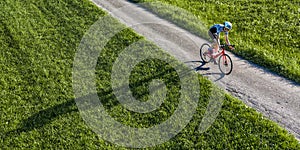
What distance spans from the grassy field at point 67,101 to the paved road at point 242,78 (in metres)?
0.58

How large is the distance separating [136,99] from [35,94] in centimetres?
408

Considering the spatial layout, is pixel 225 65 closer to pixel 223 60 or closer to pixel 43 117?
pixel 223 60

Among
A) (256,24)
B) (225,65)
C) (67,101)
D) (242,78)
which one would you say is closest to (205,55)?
(225,65)

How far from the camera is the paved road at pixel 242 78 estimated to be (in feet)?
41.1

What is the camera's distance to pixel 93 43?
16828mm

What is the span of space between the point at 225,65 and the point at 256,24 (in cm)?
465

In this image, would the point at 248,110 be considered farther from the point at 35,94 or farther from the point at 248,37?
the point at 35,94

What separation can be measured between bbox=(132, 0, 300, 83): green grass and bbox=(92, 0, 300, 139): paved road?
19.5 inches

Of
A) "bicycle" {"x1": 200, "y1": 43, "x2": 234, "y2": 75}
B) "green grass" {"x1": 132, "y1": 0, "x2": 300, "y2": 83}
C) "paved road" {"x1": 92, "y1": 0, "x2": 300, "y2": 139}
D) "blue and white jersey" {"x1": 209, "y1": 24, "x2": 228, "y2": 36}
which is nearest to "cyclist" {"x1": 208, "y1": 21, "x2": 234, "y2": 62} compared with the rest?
"blue and white jersey" {"x1": 209, "y1": 24, "x2": 228, "y2": 36}

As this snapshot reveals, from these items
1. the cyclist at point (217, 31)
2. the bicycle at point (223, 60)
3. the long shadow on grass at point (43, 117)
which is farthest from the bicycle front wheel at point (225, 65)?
the long shadow on grass at point (43, 117)

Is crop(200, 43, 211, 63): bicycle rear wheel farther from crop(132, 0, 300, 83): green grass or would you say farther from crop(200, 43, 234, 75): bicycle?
crop(132, 0, 300, 83): green grass

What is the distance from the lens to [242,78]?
559 inches

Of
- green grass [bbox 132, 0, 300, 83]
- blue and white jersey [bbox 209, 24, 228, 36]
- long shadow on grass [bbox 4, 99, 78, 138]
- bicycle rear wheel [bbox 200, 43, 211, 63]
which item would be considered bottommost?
long shadow on grass [bbox 4, 99, 78, 138]

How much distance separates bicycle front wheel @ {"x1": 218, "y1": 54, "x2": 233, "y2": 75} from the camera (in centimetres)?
1429
